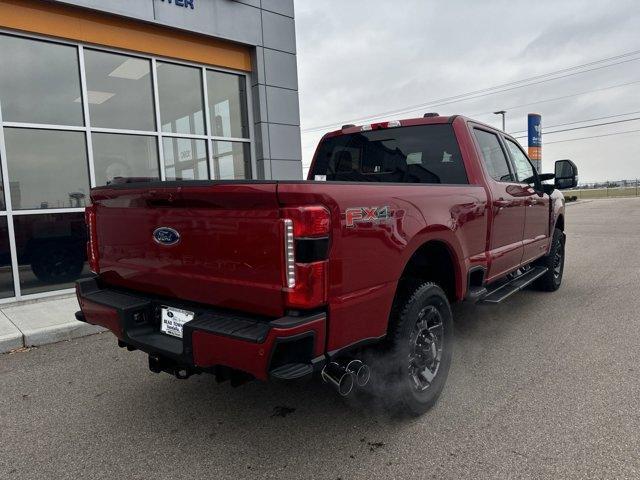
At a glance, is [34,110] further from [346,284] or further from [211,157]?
[346,284]

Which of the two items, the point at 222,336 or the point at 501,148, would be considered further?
the point at 501,148

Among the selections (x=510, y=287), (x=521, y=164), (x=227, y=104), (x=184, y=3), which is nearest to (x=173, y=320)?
(x=510, y=287)

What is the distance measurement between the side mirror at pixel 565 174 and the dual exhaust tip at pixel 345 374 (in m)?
4.29

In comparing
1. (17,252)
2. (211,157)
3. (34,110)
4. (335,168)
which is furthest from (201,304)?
(211,157)

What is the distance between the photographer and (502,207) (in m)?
4.15

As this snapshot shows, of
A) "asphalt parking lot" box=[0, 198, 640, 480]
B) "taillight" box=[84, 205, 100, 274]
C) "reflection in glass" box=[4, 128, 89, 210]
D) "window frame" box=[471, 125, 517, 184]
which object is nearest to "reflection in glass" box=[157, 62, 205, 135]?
"reflection in glass" box=[4, 128, 89, 210]

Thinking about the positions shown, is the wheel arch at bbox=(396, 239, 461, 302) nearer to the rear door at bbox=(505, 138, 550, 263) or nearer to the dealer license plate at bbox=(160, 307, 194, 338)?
the dealer license plate at bbox=(160, 307, 194, 338)

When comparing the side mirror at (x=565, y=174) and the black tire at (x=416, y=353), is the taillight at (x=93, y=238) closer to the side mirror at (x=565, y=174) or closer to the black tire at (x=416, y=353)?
the black tire at (x=416, y=353)

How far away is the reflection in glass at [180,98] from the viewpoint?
817 cm

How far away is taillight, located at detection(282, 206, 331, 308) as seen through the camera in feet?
7.05

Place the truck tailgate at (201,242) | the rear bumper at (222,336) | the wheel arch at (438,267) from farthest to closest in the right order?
the wheel arch at (438,267) < the truck tailgate at (201,242) < the rear bumper at (222,336)

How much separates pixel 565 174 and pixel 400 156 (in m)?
2.71

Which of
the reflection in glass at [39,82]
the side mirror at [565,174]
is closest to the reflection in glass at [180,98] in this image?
the reflection in glass at [39,82]

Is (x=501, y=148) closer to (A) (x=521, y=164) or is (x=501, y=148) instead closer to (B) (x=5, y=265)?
(A) (x=521, y=164)
